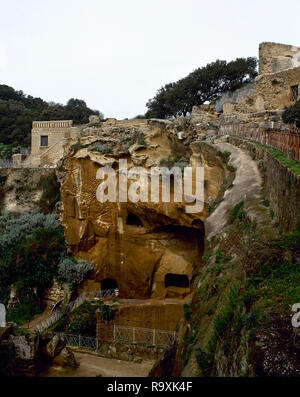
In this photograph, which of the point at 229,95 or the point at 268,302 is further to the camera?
the point at 229,95

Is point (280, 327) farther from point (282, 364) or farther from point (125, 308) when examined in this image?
point (125, 308)

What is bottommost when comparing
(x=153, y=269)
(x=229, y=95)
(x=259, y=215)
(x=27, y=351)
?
(x=27, y=351)

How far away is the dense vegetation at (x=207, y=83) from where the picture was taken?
2995 centimetres

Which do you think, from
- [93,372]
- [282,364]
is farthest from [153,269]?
[282,364]

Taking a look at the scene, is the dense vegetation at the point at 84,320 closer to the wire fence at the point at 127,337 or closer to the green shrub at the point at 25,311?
the wire fence at the point at 127,337

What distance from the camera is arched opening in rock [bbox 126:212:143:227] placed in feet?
66.2

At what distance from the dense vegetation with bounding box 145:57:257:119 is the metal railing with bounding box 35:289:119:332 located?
1648 centimetres

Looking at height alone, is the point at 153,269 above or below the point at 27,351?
above

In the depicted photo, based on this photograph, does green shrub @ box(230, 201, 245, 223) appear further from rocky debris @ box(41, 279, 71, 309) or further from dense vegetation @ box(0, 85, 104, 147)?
dense vegetation @ box(0, 85, 104, 147)

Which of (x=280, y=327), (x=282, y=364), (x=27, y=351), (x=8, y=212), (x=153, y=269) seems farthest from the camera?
(x=8, y=212)

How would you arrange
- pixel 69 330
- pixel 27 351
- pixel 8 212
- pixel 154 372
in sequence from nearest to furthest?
pixel 154 372, pixel 27 351, pixel 69 330, pixel 8 212

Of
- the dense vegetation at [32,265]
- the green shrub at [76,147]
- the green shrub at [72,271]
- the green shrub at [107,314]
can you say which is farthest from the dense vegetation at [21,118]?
the green shrub at [107,314]

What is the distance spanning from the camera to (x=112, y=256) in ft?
65.9

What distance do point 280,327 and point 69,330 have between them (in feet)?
46.6
